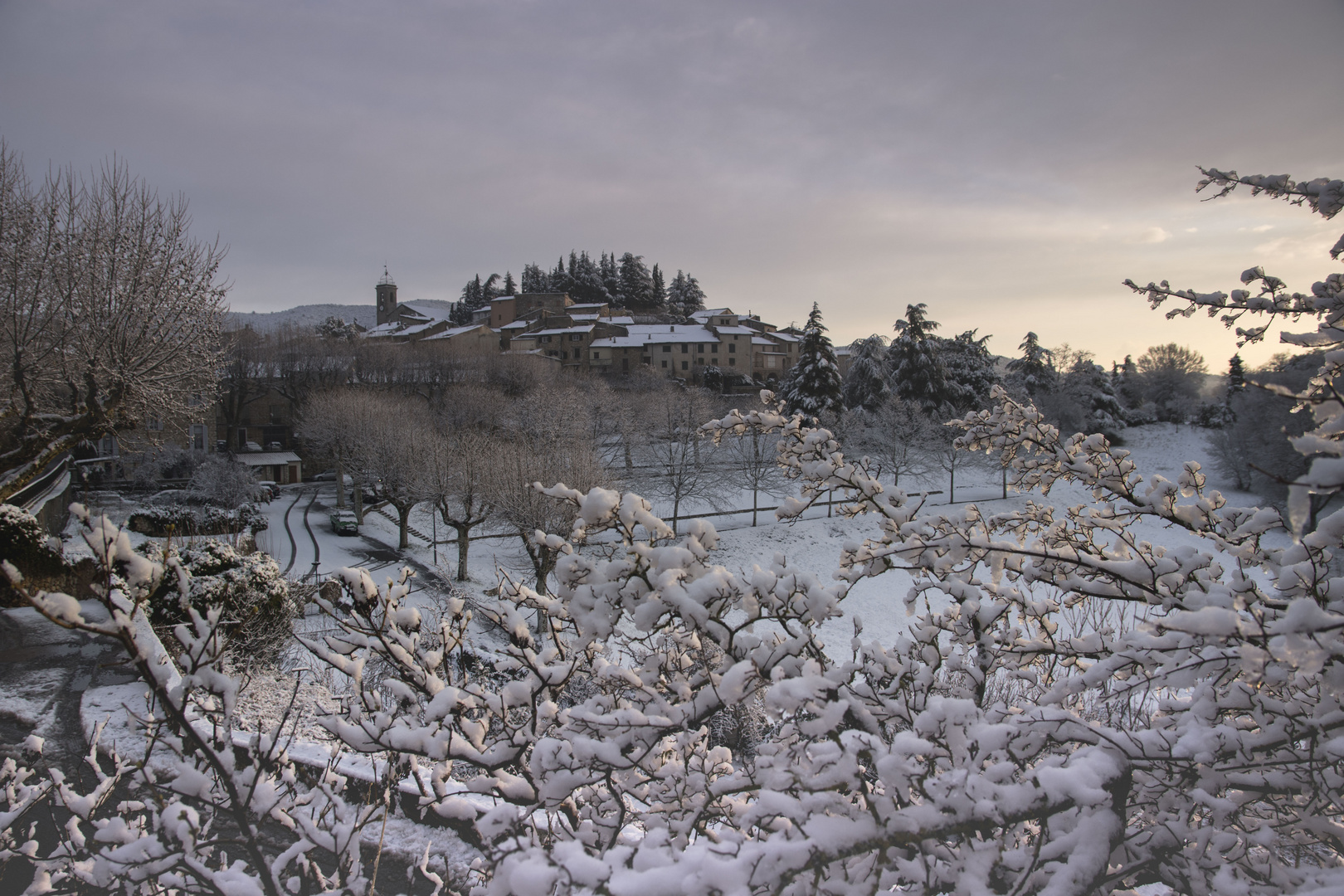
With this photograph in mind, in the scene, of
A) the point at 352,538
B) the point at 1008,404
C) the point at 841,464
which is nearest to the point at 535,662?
the point at 841,464

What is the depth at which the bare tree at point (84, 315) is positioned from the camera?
1048 cm

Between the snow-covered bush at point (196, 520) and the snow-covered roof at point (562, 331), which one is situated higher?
the snow-covered roof at point (562, 331)

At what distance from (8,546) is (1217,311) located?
48.5 feet

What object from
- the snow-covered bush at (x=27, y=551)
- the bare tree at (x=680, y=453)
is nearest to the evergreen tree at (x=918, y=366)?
the bare tree at (x=680, y=453)

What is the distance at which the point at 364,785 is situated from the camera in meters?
5.36

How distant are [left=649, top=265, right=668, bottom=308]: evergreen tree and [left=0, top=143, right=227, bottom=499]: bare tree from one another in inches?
2815

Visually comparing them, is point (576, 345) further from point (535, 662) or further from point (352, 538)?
point (535, 662)

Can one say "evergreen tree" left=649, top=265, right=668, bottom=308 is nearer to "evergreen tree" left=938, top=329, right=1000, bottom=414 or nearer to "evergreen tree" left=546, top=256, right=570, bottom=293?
"evergreen tree" left=546, top=256, right=570, bottom=293

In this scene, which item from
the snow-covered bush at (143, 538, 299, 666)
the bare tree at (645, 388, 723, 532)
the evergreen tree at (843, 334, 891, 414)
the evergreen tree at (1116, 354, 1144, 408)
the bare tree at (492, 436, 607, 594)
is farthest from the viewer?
the evergreen tree at (1116, 354, 1144, 408)

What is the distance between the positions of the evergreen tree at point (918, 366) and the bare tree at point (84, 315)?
3140cm

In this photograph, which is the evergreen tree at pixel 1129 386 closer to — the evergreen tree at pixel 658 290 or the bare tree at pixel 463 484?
the bare tree at pixel 463 484

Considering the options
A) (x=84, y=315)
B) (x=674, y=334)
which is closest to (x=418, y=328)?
(x=674, y=334)

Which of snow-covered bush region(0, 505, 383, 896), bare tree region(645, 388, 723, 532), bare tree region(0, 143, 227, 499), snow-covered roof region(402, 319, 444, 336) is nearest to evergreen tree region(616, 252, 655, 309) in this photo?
snow-covered roof region(402, 319, 444, 336)

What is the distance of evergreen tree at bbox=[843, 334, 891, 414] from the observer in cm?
3603
